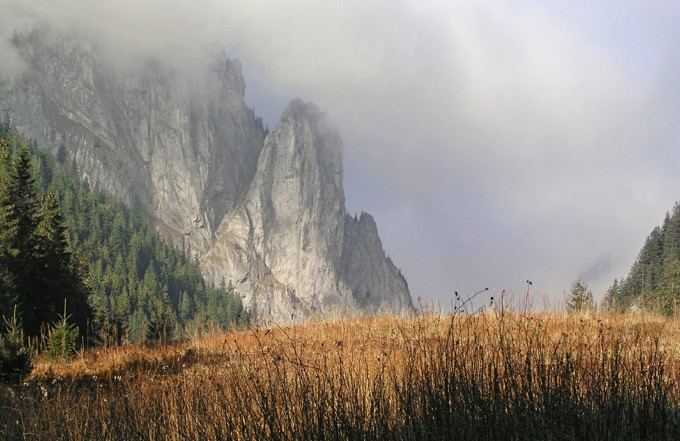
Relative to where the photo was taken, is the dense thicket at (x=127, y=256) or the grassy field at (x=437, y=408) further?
the dense thicket at (x=127, y=256)

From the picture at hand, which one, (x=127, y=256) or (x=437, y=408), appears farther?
(x=127, y=256)

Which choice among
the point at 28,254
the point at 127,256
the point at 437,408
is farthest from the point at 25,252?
the point at 127,256

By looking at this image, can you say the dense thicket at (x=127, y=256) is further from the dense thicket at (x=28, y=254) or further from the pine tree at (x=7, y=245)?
the pine tree at (x=7, y=245)

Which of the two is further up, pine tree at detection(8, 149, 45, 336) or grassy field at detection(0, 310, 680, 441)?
pine tree at detection(8, 149, 45, 336)

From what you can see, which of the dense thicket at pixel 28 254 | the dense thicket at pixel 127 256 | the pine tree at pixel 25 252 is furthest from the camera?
the dense thicket at pixel 127 256

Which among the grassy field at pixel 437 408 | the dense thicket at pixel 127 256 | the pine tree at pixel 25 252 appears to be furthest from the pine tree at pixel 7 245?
the dense thicket at pixel 127 256

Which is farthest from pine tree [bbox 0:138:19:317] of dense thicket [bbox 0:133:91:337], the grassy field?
the grassy field

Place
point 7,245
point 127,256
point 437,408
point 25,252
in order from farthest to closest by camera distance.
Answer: point 127,256, point 25,252, point 7,245, point 437,408

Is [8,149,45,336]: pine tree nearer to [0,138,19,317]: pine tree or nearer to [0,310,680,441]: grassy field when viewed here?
[0,138,19,317]: pine tree

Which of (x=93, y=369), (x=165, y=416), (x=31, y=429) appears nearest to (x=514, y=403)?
(x=165, y=416)

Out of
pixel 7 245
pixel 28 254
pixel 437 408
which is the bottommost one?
pixel 437 408

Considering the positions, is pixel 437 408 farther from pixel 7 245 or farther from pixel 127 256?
pixel 127 256

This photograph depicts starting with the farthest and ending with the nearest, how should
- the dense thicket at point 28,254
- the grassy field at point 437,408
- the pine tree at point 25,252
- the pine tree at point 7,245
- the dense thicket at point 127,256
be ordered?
the dense thicket at point 127,256 < the pine tree at point 25,252 < the dense thicket at point 28,254 < the pine tree at point 7,245 < the grassy field at point 437,408

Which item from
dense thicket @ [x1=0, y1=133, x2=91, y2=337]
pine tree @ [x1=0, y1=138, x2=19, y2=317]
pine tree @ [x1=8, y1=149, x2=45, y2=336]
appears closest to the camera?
pine tree @ [x1=0, y1=138, x2=19, y2=317]
